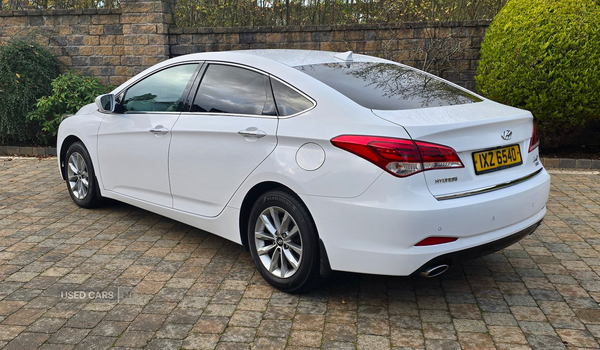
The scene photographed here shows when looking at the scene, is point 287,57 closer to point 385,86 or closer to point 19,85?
point 385,86

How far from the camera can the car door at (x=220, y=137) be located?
402cm

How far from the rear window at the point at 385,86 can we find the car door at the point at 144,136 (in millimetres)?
1245

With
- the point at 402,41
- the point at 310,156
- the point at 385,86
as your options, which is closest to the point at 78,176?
the point at 310,156

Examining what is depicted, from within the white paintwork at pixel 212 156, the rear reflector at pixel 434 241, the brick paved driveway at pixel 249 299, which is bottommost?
the brick paved driveway at pixel 249 299

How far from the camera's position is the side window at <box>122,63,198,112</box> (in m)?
4.79

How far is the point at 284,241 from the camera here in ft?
12.8

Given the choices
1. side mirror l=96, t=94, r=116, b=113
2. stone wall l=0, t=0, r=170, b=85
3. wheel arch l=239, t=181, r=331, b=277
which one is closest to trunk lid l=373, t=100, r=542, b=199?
wheel arch l=239, t=181, r=331, b=277

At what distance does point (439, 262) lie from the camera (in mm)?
3395

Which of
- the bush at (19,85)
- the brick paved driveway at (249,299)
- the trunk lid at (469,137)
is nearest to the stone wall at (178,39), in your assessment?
the bush at (19,85)

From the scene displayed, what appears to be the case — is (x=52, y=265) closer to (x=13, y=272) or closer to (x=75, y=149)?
(x=13, y=272)

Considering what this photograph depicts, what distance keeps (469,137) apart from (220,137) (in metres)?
1.77

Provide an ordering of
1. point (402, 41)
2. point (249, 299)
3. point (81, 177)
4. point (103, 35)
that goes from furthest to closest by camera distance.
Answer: point (103, 35)
point (402, 41)
point (81, 177)
point (249, 299)

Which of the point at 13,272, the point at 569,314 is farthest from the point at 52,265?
the point at 569,314

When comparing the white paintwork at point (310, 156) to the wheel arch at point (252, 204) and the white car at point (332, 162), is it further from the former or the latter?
the wheel arch at point (252, 204)
